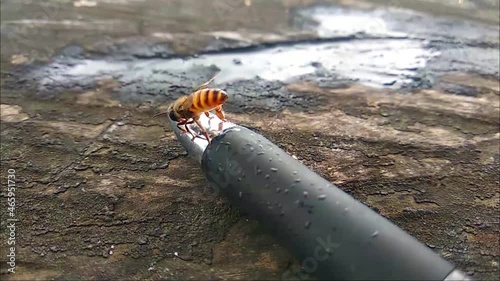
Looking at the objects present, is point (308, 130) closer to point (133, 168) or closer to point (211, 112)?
point (211, 112)

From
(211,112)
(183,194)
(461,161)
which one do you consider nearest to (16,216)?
(183,194)

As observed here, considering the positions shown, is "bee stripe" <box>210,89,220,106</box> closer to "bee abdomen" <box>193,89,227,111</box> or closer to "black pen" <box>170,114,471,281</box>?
"bee abdomen" <box>193,89,227,111</box>

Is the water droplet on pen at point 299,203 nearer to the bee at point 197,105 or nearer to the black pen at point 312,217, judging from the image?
the black pen at point 312,217
